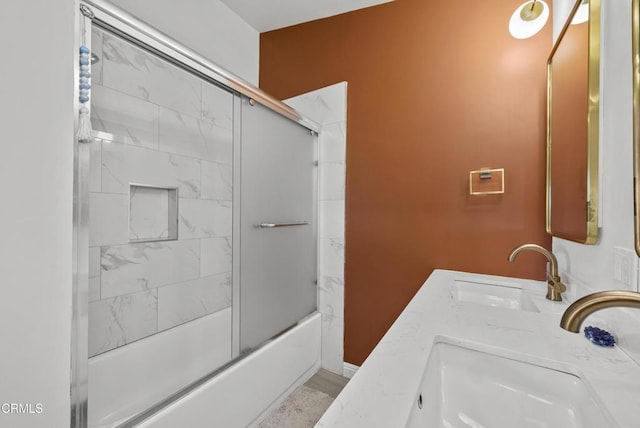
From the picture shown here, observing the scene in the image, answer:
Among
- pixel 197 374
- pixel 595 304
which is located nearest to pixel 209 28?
pixel 197 374

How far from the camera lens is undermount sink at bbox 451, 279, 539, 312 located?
1.31 m

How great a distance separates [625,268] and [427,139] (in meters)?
1.16

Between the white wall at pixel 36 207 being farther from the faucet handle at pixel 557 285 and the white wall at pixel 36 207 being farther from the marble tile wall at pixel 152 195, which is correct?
the faucet handle at pixel 557 285

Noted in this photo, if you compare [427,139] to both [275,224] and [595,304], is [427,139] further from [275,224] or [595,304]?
[595,304]

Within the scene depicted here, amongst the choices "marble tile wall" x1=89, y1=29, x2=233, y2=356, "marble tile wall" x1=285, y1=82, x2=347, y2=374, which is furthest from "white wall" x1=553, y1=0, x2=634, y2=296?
"marble tile wall" x1=89, y1=29, x2=233, y2=356

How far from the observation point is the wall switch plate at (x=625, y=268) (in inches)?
25.8

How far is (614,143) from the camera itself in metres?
0.77

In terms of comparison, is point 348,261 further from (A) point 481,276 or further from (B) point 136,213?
(B) point 136,213

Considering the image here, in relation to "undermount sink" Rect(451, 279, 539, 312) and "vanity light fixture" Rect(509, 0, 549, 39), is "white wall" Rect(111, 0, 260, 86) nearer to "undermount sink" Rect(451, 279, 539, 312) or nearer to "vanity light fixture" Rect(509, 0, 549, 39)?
"vanity light fixture" Rect(509, 0, 549, 39)

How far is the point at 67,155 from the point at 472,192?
5.48 ft

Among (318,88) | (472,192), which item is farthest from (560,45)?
(318,88)

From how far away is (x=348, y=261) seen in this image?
77.4 inches

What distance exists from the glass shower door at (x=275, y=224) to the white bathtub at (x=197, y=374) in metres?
0.14

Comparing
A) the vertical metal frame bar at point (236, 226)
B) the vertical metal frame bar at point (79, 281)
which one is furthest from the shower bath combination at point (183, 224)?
the vertical metal frame bar at point (79, 281)
